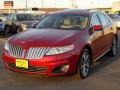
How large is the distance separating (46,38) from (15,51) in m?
0.72

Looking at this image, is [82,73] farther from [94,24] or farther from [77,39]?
[94,24]

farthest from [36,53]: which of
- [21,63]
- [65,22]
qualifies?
[65,22]

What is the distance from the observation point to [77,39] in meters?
7.18

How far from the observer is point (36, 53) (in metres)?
6.77

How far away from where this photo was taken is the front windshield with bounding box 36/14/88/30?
8025mm

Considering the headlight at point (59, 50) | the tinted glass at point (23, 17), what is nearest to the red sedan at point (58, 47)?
the headlight at point (59, 50)

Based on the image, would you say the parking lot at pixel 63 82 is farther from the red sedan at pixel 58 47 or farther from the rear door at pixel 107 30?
the rear door at pixel 107 30

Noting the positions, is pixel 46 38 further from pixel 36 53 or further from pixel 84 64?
pixel 84 64

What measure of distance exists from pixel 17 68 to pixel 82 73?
1.44m

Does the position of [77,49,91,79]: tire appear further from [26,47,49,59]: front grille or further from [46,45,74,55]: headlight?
[26,47,49,59]: front grille

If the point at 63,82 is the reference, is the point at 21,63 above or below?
above

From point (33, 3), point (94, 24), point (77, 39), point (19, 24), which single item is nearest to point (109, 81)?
point (77, 39)

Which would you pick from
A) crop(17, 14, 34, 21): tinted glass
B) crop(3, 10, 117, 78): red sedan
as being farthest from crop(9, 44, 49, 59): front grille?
crop(17, 14, 34, 21): tinted glass

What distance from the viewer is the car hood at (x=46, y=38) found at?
691 cm
